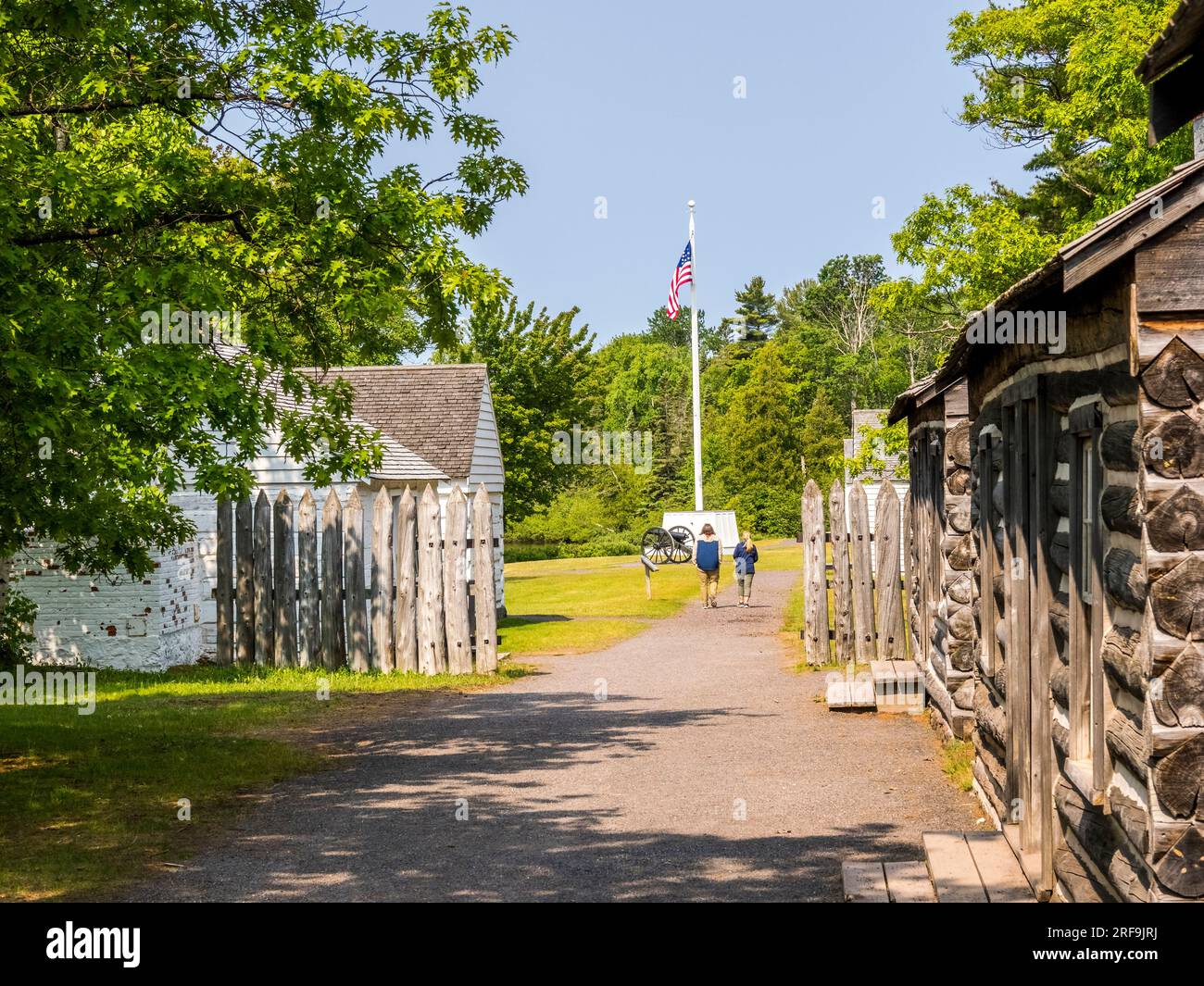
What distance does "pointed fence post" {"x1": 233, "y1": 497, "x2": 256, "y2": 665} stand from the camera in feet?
58.2

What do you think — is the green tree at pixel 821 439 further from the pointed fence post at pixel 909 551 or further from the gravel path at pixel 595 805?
the gravel path at pixel 595 805

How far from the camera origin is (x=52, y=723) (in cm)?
1325

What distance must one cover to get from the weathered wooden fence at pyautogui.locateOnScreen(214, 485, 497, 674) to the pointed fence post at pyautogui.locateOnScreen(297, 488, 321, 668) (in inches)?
0.5

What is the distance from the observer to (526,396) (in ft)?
151

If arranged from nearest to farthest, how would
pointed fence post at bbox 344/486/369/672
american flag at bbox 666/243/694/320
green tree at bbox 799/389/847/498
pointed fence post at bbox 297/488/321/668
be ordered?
pointed fence post at bbox 344/486/369/672, pointed fence post at bbox 297/488/321/668, american flag at bbox 666/243/694/320, green tree at bbox 799/389/847/498

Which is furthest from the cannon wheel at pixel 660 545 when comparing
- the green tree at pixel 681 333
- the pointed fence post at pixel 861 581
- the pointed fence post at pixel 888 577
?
the green tree at pixel 681 333

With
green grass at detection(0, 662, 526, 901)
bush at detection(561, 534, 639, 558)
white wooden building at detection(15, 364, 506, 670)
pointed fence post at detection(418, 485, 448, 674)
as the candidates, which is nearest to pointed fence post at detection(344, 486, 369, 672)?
green grass at detection(0, 662, 526, 901)

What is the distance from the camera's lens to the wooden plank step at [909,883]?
618 centimetres

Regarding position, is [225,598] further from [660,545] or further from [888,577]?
[660,545]

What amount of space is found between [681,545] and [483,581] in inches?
1004

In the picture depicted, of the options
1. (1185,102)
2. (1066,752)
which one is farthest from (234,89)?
(1066,752)

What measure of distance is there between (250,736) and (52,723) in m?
2.35

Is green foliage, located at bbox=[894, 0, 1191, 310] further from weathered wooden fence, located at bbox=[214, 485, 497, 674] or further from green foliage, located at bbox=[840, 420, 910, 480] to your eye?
weathered wooden fence, located at bbox=[214, 485, 497, 674]

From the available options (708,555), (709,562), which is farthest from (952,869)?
(709,562)
